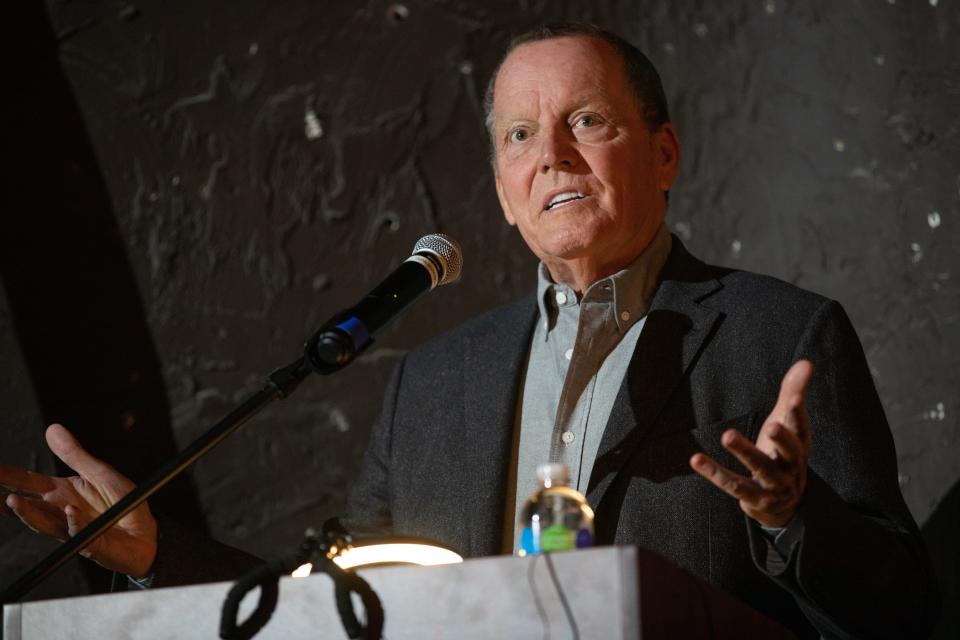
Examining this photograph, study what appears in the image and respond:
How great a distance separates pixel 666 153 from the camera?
7.77ft

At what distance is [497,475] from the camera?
2031 millimetres

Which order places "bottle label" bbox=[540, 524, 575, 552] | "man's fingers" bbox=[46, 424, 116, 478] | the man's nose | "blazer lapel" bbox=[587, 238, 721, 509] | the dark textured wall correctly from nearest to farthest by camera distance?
"bottle label" bbox=[540, 524, 575, 552]
"man's fingers" bbox=[46, 424, 116, 478]
"blazer lapel" bbox=[587, 238, 721, 509]
the man's nose
the dark textured wall

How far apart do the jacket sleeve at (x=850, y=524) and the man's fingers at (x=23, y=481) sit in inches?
41.5

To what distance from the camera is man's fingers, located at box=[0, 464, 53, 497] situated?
169cm

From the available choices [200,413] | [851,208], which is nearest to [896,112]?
[851,208]

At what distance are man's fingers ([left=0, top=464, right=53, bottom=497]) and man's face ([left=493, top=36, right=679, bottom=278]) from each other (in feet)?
3.27

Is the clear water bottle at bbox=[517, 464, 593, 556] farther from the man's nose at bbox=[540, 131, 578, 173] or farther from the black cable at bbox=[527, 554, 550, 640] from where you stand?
the man's nose at bbox=[540, 131, 578, 173]

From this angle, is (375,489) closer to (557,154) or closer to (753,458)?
(557,154)

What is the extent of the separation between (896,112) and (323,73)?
54.9 inches

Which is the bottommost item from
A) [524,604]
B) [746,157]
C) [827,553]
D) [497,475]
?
[524,604]

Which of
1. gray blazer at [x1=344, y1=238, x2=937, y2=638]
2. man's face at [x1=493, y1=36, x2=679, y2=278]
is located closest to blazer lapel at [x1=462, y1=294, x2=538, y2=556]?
gray blazer at [x1=344, y1=238, x2=937, y2=638]

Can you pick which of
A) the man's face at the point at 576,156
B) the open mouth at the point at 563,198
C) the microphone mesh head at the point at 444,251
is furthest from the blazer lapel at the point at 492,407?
the microphone mesh head at the point at 444,251

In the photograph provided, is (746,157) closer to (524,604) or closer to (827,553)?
(827,553)

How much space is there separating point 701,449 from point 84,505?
1002 mm
